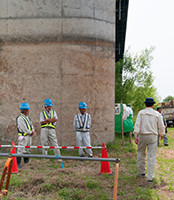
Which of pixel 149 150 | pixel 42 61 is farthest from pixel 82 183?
pixel 42 61

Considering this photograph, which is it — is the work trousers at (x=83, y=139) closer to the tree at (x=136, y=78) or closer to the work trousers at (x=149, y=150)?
the work trousers at (x=149, y=150)

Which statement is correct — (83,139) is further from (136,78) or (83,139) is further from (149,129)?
(136,78)

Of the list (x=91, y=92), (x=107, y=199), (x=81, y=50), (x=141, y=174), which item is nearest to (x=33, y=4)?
(x=81, y=50)

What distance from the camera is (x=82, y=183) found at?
6.36 meters

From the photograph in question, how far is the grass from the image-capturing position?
5.69m

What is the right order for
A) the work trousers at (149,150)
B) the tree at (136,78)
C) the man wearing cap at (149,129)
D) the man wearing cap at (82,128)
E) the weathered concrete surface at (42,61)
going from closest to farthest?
the work trousers at (149,150) < the man wearing cap at (149,129) < the man wearing cap at (82,128) < the weathered concrete surface at (42,61) < the tree at (136,78)

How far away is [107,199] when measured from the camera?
5500 mm

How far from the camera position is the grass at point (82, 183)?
5688 millimetres

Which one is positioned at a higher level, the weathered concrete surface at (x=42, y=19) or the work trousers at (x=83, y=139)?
the weathered concrete surface at (x=42, y=19)

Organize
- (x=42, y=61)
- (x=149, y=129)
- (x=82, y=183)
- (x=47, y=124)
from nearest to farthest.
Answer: (x=82, y=183) < (x=149, y=129) < (x=47, y=124) < (x=42, y=61)

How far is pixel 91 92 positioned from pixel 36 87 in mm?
1977

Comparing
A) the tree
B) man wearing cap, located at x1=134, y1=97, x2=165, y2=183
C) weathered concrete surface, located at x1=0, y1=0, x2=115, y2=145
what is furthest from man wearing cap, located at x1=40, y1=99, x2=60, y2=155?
the tree

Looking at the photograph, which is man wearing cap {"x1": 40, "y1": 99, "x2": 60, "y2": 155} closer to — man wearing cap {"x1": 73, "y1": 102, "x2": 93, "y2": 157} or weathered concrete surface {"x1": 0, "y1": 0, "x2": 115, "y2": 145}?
man wearing cap {"x1": 73, "y1": 102, "x2": 93, "y2": 157}

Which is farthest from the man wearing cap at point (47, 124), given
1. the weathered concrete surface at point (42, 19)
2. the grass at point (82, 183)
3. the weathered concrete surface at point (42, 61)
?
the weathered concrete surface at point (42, 19)
